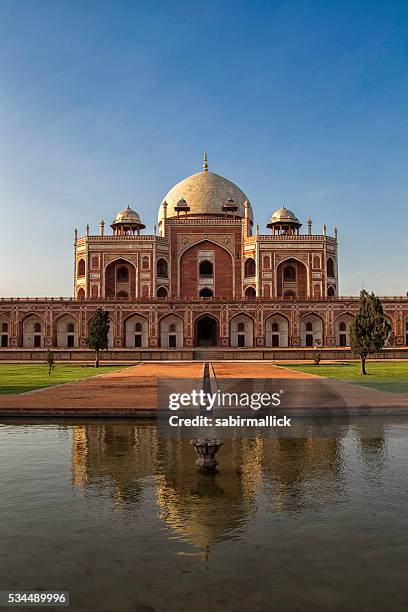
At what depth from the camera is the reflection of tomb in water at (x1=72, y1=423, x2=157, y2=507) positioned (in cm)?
715

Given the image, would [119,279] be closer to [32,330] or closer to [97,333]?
[32,330]

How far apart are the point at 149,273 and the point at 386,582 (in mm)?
47235

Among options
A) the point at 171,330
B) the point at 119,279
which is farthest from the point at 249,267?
the point at 119,279

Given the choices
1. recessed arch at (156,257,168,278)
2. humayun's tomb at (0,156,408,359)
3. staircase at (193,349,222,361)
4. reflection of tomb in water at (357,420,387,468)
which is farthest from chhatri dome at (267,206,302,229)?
reflection of tomb in water at (357,420,387,468)

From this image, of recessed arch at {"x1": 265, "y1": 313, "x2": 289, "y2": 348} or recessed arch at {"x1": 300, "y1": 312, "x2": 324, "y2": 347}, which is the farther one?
recessed arch at {"x1": 265, "y1": 313, "x2": 289, "y2": 348}

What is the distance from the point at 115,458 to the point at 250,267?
44.7m

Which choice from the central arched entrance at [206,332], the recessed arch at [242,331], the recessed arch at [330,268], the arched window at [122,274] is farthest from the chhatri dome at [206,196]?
the recessed arch at [242,331]

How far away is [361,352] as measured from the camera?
25.2m

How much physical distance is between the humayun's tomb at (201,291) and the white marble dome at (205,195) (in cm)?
11

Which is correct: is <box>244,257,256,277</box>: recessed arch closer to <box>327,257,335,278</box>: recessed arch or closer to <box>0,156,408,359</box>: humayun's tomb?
<box>0,156,408,359</box>: humayun's tomb

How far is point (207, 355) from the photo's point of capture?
38781mm

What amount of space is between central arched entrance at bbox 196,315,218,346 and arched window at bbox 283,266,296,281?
26.4 feet

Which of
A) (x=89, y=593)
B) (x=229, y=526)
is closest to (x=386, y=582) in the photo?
(x=229, y=526)

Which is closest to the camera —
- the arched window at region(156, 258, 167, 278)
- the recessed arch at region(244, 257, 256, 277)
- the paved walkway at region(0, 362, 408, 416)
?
the paved walkway at region(0, 362, 408, 416)
